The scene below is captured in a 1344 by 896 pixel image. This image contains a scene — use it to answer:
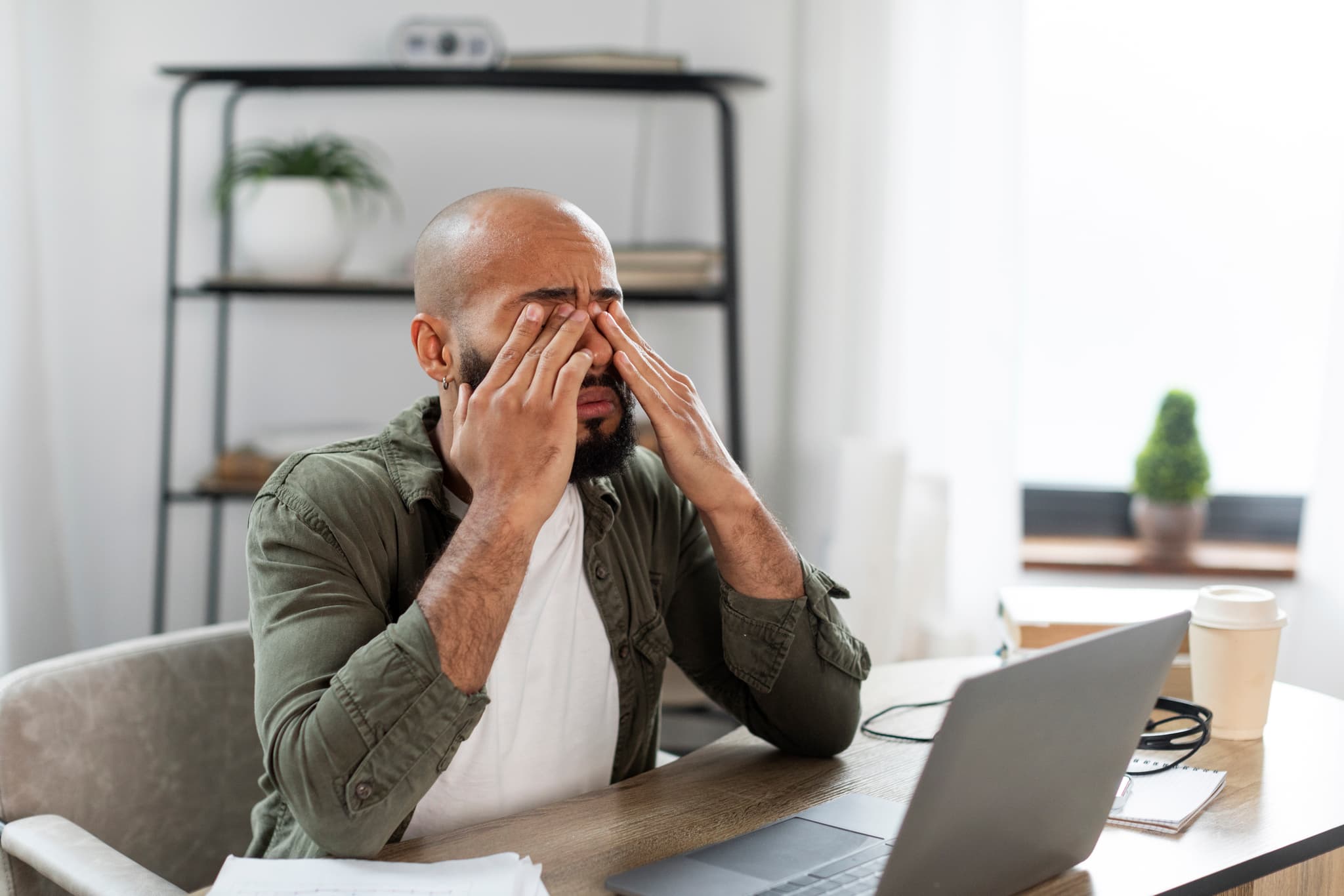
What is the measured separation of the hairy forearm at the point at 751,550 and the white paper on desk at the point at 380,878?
418 millimetres

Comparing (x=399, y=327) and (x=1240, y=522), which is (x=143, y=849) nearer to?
(x=399, y=327)

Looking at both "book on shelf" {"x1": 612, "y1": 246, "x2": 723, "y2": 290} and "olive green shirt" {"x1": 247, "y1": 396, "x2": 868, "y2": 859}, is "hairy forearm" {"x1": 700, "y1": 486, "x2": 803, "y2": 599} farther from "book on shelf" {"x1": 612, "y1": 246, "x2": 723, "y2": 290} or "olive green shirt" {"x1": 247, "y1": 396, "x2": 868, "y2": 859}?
"book on shelf" {"x1": 612, "y1": 246, "x2": 723, "y2": 290}

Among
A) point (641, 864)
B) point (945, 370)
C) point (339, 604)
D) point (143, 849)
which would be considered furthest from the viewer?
point (945, 370)

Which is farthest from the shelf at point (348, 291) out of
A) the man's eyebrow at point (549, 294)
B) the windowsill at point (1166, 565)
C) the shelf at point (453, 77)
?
the man's eyebrow at point (549, 294)

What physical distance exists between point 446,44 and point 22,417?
47.6 inches

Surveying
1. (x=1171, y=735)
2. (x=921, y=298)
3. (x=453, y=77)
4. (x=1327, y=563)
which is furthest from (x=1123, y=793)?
(x=453, y=77)

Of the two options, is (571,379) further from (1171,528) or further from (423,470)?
(1171,528)

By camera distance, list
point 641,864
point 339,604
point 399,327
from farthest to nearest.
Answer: point 399,327
point 339,604
point 641,864

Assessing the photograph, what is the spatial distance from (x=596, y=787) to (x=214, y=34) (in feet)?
7.14

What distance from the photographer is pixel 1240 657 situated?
1.36 m

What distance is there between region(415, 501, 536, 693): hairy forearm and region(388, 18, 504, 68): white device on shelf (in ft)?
5.84

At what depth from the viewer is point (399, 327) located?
292 centimetres

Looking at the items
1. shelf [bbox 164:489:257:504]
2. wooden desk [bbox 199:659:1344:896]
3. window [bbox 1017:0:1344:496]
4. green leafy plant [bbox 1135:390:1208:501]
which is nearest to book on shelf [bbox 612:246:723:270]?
window [bbox 1017:0:1344:496]

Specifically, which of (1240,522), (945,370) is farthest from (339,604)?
(1240,522)
